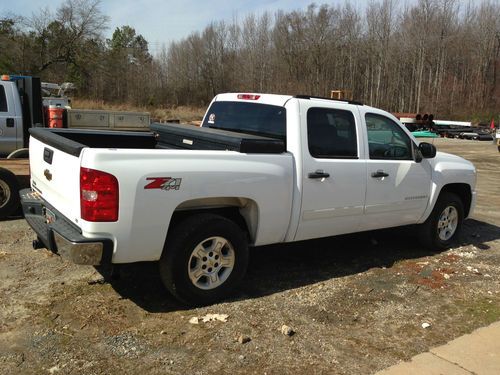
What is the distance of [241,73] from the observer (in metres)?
70.8

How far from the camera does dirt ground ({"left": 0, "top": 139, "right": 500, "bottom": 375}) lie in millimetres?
3574

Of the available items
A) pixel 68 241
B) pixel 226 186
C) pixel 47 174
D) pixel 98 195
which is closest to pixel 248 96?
pixel 226 186

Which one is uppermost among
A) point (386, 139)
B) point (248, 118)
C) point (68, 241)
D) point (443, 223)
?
point (248, 118)

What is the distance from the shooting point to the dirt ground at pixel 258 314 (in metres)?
3.57

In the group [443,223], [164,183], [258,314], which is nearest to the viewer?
[164,183]

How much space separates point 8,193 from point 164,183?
390 centimetres

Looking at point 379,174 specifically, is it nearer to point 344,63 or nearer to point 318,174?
point 318,174

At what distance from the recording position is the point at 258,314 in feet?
14.3

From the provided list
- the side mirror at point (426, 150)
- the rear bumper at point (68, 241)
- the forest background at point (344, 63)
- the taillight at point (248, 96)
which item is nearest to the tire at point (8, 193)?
the rear bumper at point (68, 241)

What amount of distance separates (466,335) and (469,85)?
71.6 metres

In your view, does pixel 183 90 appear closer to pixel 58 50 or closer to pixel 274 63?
pixel 274 63

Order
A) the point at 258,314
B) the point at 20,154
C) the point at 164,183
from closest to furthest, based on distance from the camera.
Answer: the point at 164,183
the point at 258,314
the point at 20,154

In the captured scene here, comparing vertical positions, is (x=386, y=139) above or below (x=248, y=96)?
below

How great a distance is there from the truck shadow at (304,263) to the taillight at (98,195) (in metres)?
1.05
